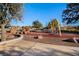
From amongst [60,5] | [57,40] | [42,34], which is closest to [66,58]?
[57,40]

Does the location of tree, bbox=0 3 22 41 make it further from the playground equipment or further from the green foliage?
the playground equipment

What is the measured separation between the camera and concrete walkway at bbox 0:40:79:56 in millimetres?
3916

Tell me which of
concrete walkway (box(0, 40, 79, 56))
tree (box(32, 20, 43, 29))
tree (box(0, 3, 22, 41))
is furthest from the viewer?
tree (box(0, 3, 22, 41))

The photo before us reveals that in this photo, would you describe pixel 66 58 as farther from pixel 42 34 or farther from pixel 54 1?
pixel 54 1

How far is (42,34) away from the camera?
13.7ft

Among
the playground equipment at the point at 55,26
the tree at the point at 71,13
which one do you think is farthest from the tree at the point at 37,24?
the tree at the point at 71,13

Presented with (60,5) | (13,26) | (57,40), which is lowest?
(57,40)

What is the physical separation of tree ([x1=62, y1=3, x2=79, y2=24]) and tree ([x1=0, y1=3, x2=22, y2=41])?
86 centimetres

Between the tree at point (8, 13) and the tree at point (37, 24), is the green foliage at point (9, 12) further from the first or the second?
the tree at point (37, 24)

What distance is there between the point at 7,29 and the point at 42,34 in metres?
0.68

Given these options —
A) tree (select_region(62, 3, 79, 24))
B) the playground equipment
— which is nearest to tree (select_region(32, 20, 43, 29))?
the playground equipment

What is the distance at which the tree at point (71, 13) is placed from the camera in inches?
158

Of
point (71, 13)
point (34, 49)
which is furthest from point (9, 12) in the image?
point (71, 13)

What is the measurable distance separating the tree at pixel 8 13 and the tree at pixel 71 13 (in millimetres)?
860
